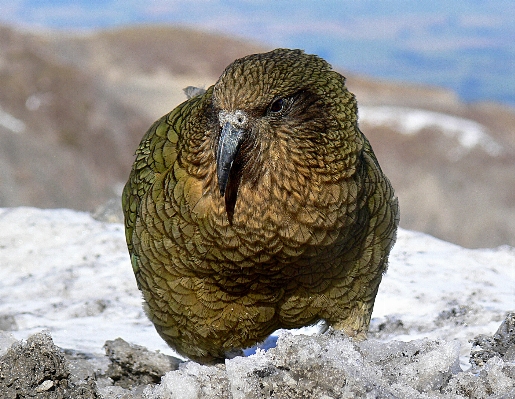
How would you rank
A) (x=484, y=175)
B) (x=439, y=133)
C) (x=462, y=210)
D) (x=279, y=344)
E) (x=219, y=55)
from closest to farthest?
1. (x=279, y=344)
2. (x=462, y=210)
3. (x=484, y=175)
4. (x=439, y=133)
5. (x=219, y=55)

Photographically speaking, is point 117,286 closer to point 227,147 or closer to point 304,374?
point 227,147

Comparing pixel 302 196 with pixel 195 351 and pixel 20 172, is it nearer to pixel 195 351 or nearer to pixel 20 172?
pixel 195 351

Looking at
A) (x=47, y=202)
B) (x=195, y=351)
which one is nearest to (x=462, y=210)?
(x=47, y=202)

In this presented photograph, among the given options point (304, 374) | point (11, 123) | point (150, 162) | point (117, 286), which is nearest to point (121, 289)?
point (117, 286)

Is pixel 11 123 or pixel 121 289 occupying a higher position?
pixel 11 123

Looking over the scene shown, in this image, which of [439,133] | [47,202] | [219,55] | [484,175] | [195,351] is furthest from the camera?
[219,55]

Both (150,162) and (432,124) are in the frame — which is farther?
(432,124)

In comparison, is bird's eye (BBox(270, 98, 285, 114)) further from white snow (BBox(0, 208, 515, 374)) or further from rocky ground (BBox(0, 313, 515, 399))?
white snow (BBox(0, 208, 515, 374))
